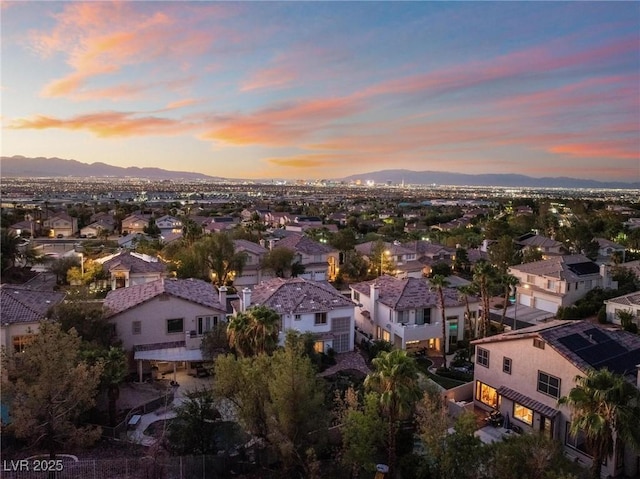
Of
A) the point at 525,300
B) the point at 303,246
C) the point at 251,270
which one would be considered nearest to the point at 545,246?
the point at 525,300

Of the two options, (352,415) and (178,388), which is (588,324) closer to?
(352,415)

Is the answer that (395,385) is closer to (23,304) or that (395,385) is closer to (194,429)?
(194,429)

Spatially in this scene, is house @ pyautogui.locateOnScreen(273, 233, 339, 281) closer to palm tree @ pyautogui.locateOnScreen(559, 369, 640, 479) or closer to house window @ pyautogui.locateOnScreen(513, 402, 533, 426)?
house window @ pyautogui.locateOnScreen(513, 402, 533, 426)

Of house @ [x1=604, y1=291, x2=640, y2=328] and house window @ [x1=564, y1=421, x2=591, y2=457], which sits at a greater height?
house @ [x1=604, y1=291, x2=640, y2=328]

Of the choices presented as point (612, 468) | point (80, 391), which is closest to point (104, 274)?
point (80, 391)

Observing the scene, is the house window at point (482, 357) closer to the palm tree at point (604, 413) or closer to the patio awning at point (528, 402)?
the patio awning at point (528, 402)

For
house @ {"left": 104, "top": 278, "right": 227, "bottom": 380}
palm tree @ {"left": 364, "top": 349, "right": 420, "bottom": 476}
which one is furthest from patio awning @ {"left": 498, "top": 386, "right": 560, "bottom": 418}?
house @ {"left": 104, "top": 278, "right": 227, "bottom": 380}
